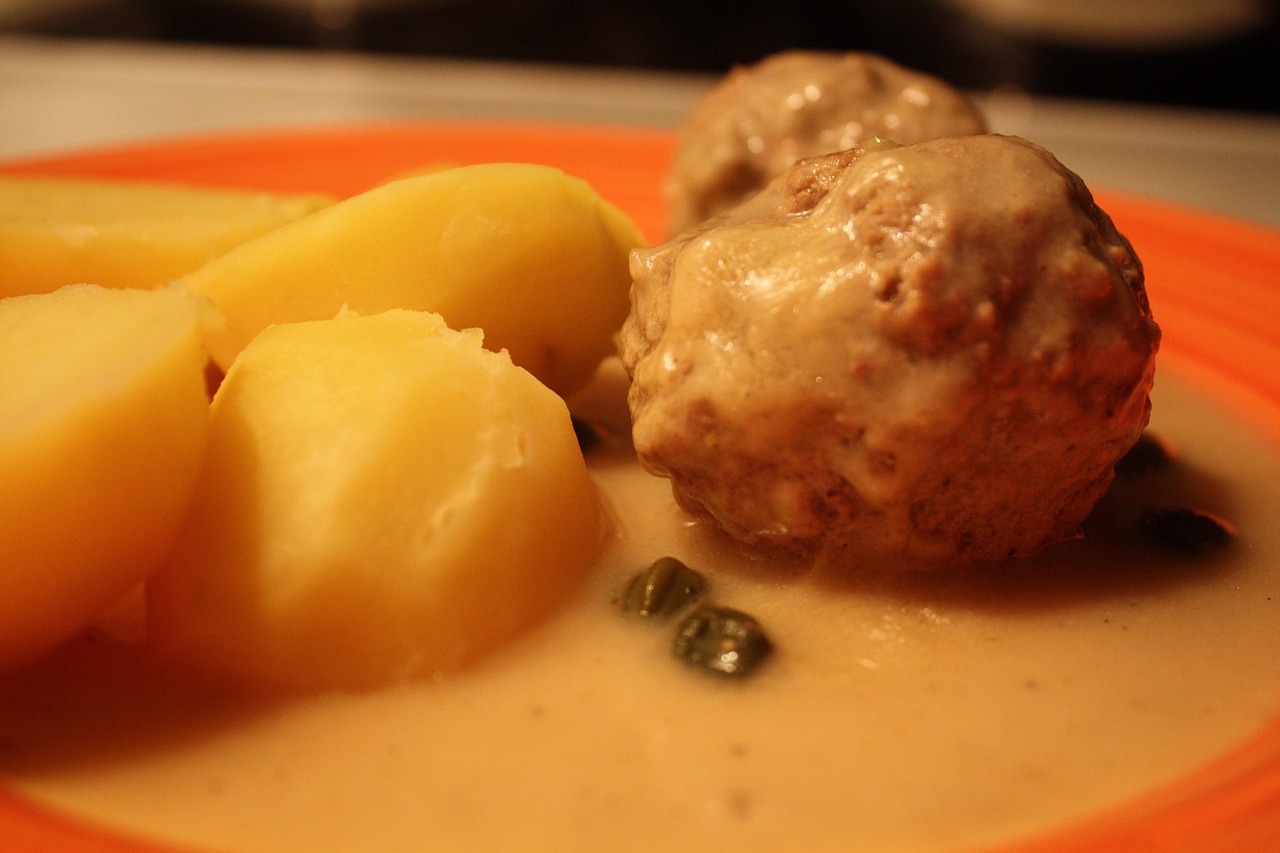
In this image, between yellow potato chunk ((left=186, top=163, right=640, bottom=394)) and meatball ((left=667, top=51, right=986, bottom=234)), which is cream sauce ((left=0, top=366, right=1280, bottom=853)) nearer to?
yellow potato chunk ((left=186, top=163, right=640, bottom=394))

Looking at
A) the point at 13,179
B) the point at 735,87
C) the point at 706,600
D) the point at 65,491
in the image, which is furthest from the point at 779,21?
the point at 65,491

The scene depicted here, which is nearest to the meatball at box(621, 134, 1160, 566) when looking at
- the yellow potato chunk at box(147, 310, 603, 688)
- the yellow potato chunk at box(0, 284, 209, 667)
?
the yellow potato chunk at box(147, 310, 603, 688)

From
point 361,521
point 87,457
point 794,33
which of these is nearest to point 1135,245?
point 361,521

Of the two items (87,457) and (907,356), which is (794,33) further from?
(87,457)

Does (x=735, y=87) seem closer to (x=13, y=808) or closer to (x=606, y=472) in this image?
(x=606, y=472)

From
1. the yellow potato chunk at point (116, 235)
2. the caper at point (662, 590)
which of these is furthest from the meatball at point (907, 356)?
the yellow potato chunk at point (116, 235)

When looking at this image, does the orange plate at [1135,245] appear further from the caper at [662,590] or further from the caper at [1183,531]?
the caper at [662,590]

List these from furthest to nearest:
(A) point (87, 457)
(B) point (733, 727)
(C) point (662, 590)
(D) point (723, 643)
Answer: (C) point (662, 590)
(D) point (723, 643)
(B) point (733, 727)
(A) point (87, 457)

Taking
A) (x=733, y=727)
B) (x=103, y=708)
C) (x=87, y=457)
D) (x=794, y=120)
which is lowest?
(x=103, y=708)
